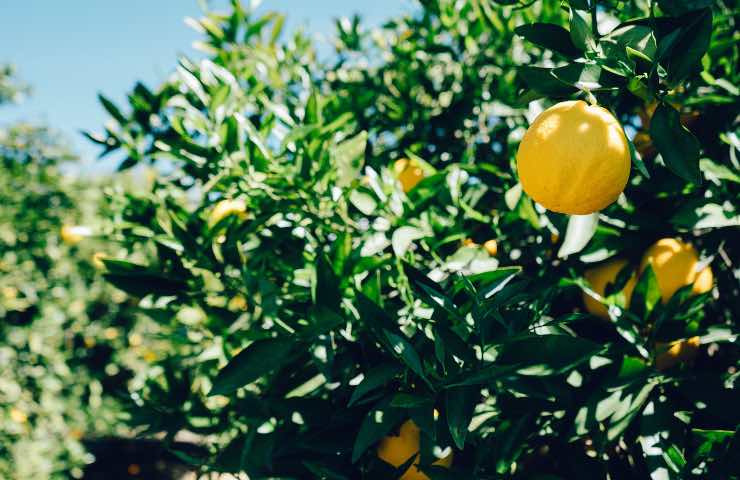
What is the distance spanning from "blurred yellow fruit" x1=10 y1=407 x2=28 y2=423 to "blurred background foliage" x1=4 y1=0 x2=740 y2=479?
96.8 inches

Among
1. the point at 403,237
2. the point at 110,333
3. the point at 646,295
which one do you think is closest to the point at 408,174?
the point at 403,237

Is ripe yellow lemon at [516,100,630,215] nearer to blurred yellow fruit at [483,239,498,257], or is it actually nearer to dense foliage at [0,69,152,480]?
blurred yellow fruit at [483,239,498,257]

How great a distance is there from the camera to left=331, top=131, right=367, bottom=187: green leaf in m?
1.14

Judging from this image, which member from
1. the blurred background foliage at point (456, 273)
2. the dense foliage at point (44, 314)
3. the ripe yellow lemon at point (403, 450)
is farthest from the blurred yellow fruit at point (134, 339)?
the ripe yellow lemon at point (403, 450)

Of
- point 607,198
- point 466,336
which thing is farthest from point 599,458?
point 607,198

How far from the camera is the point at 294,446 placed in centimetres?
97

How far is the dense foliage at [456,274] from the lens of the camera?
2.52ft

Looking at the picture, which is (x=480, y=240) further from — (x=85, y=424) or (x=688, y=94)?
(x=85, y=424)

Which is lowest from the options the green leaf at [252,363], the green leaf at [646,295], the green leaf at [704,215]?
the green leaf at [646,295]

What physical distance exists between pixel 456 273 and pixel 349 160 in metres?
0.36

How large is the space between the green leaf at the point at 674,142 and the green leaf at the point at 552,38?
0.53 feet

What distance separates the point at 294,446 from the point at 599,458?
579 mm

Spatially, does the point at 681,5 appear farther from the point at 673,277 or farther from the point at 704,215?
the point at 673,277

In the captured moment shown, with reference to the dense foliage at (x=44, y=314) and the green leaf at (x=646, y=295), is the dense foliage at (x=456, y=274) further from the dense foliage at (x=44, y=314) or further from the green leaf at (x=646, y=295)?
the dense foliage at (x=44, y=314)
